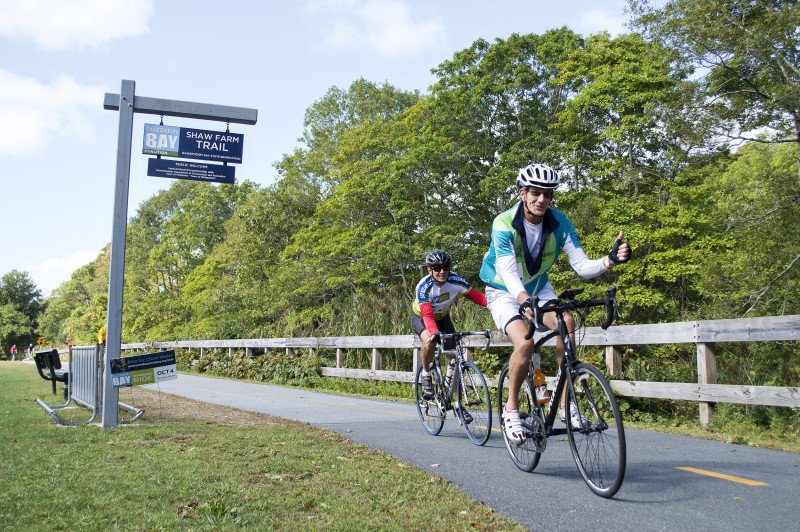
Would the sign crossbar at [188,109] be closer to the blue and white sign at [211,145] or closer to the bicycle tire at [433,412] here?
the blue and white sign at [211,145]

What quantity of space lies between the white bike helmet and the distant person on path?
6.63 ft

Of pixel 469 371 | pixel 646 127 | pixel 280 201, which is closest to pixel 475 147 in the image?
pixel 646 127

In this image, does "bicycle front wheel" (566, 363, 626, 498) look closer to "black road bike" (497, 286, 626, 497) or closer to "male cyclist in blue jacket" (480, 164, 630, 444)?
"black road bike" (497, 286, 626, 497)

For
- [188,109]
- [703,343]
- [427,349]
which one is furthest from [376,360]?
[703,343]

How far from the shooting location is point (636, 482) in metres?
4.18

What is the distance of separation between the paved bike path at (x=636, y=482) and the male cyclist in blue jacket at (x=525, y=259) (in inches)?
18.9

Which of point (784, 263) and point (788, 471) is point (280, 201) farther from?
point (788, 471)

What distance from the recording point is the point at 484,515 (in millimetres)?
3469

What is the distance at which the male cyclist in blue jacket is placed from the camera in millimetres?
4316

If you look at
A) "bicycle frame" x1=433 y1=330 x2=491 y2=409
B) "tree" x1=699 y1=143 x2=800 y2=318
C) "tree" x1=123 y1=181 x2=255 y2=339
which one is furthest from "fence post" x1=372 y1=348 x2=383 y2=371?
"tree" x1=123 y1=181 x2=255 y2=339

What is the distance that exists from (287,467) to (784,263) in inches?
570

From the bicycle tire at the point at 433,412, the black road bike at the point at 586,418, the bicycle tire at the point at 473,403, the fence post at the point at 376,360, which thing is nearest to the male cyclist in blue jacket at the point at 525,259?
the black road bike at the point at 586,418

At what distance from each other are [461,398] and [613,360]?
8.92 feet

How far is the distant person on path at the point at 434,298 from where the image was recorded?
641cm
